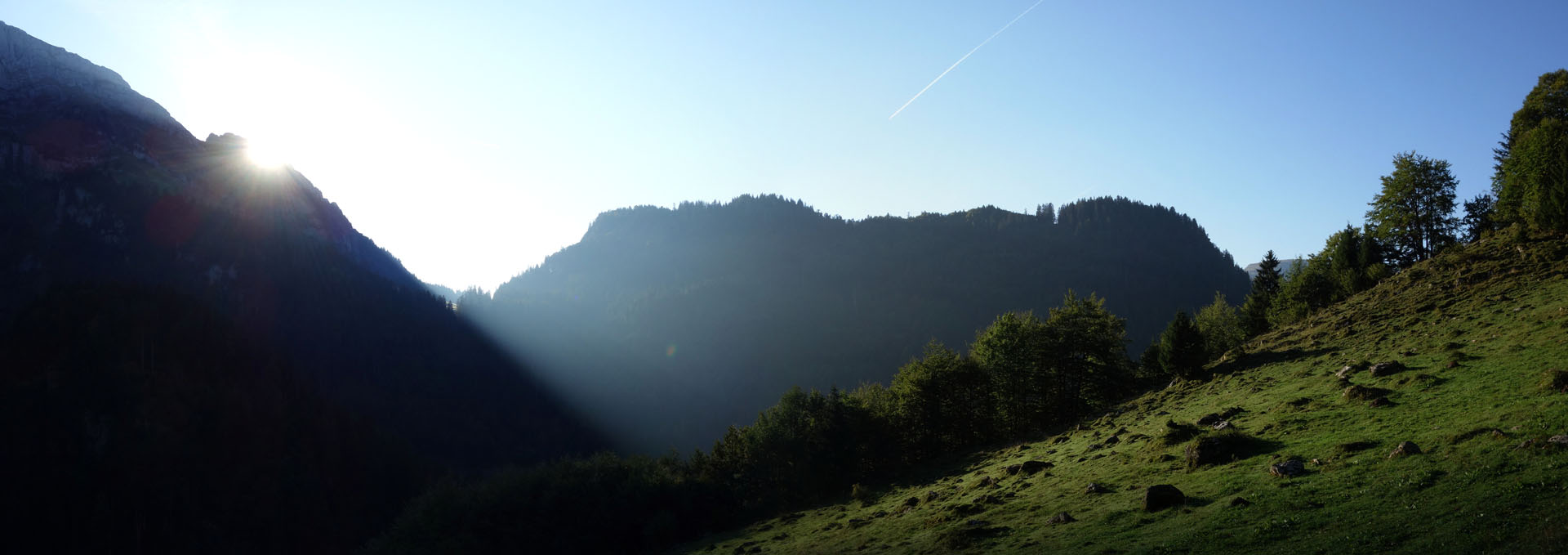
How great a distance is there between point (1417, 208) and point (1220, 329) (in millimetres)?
24559

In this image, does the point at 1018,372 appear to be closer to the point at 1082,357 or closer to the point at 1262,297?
the point at 1082,357

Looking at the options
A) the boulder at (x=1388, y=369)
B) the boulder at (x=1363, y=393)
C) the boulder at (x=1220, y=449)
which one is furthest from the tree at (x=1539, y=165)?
the boulder at (x=1220, y=449)

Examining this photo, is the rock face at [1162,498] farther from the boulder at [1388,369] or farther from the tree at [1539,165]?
the tree at [1539,165]

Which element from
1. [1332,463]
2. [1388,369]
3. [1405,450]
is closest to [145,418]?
[1332,463]

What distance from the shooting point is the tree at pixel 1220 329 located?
77000mm

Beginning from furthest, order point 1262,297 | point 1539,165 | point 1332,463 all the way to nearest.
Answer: point 1262,297
point 1539,165
point 1332,463

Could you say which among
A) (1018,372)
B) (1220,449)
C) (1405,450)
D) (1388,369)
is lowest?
(1018,372)

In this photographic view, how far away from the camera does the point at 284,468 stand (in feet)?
475

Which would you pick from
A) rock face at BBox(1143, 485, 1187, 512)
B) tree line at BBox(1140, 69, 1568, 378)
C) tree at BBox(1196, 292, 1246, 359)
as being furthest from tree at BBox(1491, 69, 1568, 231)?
rock face at BBox(1143, 485, 1187, 512)

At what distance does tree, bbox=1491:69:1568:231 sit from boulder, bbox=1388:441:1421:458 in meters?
44.1

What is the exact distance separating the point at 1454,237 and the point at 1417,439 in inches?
2467

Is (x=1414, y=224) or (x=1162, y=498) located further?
(x=1414, y=224)

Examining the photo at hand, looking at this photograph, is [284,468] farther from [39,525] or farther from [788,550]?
[788,550]

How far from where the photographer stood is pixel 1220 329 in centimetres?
8631
